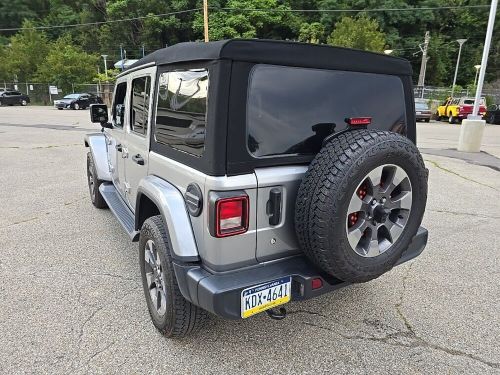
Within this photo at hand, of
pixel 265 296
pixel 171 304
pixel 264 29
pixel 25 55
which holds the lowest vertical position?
pixel 171 304

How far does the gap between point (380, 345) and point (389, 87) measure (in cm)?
181

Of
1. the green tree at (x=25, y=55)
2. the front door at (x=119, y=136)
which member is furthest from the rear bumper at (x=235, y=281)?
the green tree at (x=25, y=55)

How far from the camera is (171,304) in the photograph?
2352 mm

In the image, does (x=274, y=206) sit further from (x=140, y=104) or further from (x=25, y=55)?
(x=25, y=55)

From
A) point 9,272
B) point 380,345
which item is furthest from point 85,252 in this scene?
point 380,345

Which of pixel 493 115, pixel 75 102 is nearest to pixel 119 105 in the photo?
pixel 493 115

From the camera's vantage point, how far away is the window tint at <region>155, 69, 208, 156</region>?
2160 mm

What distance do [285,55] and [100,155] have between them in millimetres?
3530

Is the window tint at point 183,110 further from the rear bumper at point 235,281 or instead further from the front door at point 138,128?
the rear bumper at point 235,281

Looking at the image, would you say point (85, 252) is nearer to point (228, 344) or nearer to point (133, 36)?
point (228, 344)

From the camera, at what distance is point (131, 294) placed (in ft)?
10.3

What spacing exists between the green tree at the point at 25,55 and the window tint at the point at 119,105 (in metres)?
49.5

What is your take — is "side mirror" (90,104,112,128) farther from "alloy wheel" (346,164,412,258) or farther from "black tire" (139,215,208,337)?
"alloy wheel" (346,164,412,258)

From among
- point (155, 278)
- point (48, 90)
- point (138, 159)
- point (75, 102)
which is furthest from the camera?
point (48, 90)
